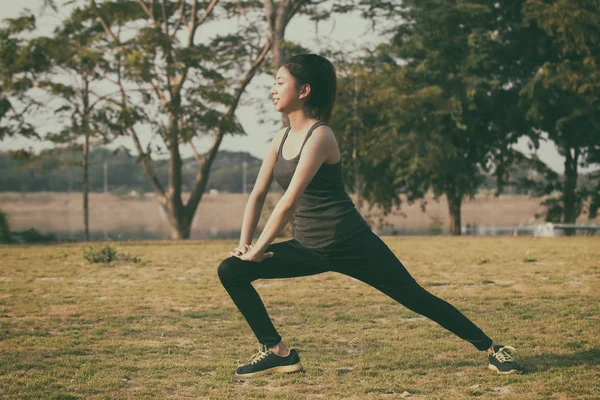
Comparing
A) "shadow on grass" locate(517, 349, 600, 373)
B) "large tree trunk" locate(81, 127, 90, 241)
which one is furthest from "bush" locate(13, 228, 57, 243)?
"shadow on grass" locate(517, 349, 600, 373)

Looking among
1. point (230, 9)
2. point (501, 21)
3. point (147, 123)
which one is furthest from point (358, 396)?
point (501, 21)

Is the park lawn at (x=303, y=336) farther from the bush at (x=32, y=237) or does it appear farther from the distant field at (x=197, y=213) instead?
the distant field at (x=197, y=213)

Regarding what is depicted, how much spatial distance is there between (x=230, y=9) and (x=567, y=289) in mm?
20625

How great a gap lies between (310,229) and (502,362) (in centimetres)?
138

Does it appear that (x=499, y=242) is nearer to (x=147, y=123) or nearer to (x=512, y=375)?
(x=147, y=123)

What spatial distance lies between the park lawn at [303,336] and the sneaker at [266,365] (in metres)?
0.07

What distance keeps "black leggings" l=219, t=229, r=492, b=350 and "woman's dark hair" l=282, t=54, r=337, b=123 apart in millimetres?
755

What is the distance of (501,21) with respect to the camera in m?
30.2

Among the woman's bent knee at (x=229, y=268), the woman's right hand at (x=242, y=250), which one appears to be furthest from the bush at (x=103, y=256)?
the woman's right hand at (x=242, y=250)

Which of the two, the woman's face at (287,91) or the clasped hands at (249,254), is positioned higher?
the woman's face at (287,91)

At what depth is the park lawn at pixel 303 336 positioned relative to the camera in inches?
172

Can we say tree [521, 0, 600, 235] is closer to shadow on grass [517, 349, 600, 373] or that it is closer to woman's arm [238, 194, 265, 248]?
shadow on grass [517, 349, 600, 373]

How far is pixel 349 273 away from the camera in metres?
4.44

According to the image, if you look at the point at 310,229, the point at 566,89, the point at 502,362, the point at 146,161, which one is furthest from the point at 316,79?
the point at 566,89
